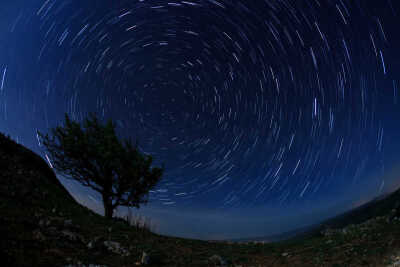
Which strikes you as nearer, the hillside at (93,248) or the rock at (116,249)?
the hillside at (93,248)

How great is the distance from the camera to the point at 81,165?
79.3 ft

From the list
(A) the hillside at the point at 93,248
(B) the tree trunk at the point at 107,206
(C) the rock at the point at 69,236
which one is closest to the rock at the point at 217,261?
(A) the hillside at the point at 93,248

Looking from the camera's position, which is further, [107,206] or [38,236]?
[107,206]

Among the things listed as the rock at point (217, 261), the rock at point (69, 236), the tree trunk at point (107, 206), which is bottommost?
the rock at point (217, 261)

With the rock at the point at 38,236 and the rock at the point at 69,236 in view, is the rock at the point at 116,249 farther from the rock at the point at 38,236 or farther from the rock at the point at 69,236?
the rock at the point at 38,236

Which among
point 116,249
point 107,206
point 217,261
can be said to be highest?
point 107,206

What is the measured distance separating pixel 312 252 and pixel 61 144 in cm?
2448

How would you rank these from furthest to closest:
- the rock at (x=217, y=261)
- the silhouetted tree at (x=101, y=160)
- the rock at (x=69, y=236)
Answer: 1. the silhouetted tree at (x=101, y=160)
2. the rock at (x=217, y=261)
3. the rock at (x=69, y=236)

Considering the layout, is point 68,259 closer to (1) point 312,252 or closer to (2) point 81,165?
(1) point 312,252

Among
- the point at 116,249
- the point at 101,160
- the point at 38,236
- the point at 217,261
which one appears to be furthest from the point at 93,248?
the point at 101,160

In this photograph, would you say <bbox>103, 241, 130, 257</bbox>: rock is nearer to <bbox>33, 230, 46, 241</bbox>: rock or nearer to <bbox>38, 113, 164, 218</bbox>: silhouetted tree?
<bbox>33, 230, 46, 241</bbox>: rock

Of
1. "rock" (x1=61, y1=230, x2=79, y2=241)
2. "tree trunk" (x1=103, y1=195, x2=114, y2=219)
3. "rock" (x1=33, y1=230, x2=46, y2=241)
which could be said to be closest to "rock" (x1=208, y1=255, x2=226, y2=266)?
"rock" (x1=61, y1=230, x2=79, y2=241)

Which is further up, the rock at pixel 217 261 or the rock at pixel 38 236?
the rock at pixel 38 236

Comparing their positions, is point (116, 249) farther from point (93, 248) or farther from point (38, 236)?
point (38, 236)
